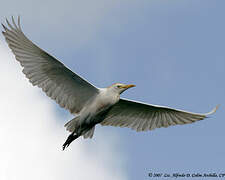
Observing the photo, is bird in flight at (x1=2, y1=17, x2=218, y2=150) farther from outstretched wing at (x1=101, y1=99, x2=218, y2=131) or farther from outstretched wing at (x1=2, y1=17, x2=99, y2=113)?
outstretched wing at (x1=101, y1=99, x2=218, y2=131)

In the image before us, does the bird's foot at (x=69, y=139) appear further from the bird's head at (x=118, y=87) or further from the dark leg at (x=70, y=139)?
the bird's head at (x=118, y=87)

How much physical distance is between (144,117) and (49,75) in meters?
3.82

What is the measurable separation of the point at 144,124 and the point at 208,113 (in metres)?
2.36

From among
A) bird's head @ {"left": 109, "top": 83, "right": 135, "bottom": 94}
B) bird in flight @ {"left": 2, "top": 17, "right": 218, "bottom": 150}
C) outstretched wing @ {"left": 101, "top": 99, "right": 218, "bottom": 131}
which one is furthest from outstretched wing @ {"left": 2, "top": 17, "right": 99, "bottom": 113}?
outstretched wing @ {"left": 101, "top": 99, "right": 218, "bottom": 131}

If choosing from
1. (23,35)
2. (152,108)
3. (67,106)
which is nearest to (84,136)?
(67,106)

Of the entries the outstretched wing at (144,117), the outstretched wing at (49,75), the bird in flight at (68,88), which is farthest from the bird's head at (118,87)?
the outstretched wing at (144,117)

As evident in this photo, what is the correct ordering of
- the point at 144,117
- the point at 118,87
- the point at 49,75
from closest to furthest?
the point at 118,87
the point at 49,75
the point at 144,117

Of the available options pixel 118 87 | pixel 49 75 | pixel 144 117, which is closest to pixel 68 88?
pixel 49 75

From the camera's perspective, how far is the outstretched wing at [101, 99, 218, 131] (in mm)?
20219

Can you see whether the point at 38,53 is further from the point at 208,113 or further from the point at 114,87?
the point at 208,113

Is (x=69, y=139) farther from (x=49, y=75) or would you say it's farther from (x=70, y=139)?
(x=49, y=75)

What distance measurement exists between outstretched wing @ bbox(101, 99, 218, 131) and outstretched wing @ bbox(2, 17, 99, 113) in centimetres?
146

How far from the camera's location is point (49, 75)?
62.7 feet

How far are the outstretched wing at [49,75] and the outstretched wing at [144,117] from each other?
1456 mm
